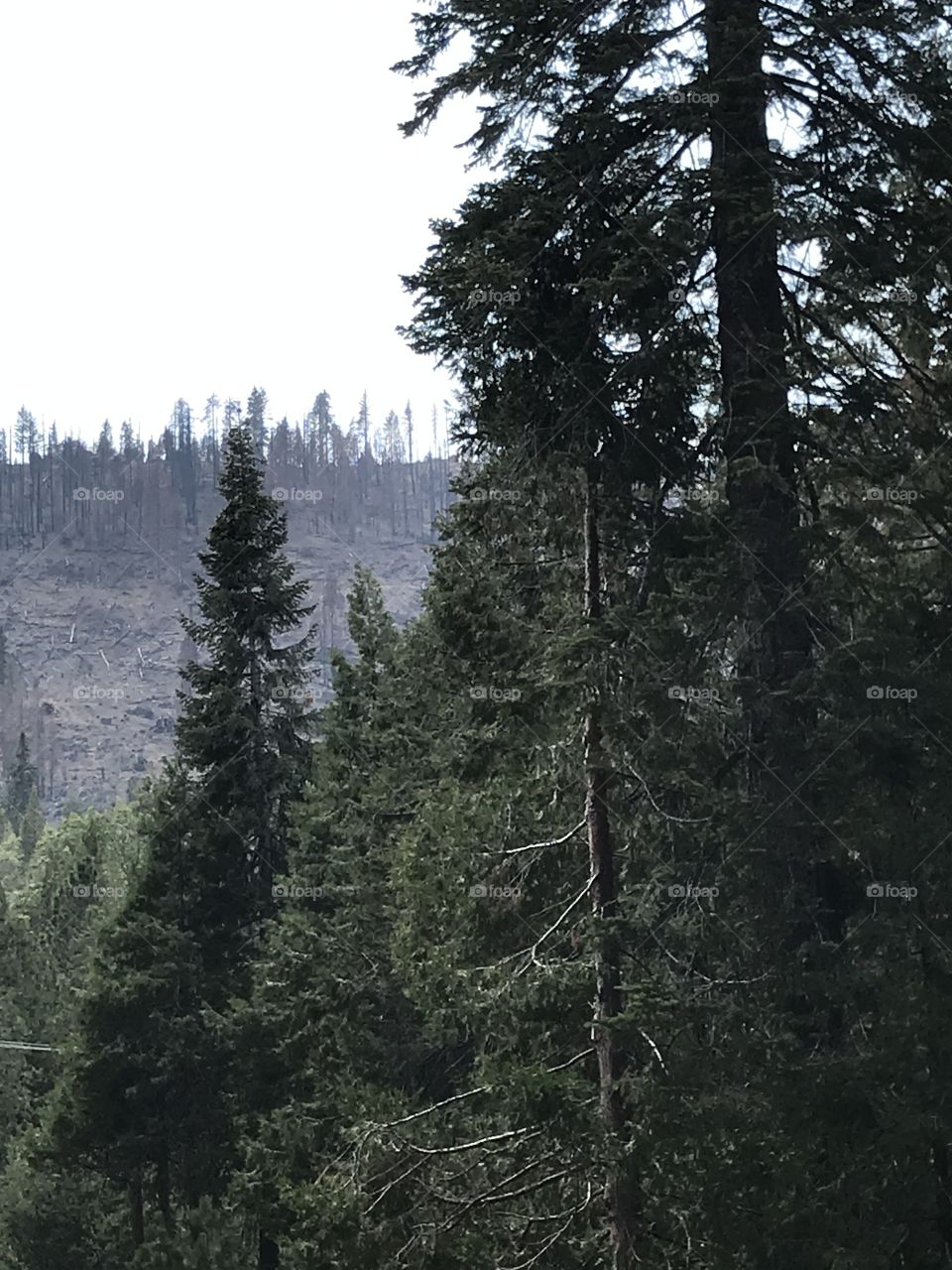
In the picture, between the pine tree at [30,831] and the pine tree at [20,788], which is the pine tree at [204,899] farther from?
the pine tree at [20,788]

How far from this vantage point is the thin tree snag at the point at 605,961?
10062 mm

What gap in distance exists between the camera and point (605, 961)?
10570 millimetres

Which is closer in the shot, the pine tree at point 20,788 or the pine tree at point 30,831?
the pine tree at point 30,831

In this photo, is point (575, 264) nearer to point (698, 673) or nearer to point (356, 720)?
point (698, 673)

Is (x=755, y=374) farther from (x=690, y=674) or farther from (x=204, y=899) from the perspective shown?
(x=204, y=899)

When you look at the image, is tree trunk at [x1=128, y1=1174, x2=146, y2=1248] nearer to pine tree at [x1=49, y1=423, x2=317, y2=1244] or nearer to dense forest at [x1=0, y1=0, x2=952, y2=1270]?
pine tree at [x1=49, y1=423, x2=317, y2=1244]

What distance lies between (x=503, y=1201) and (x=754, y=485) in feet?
18.2

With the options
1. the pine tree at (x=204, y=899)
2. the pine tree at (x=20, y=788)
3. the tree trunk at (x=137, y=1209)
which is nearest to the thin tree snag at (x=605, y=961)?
the pine tree at (x=204, y=899)

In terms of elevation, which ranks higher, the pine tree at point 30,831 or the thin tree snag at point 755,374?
the thin tree snag at point 755,374

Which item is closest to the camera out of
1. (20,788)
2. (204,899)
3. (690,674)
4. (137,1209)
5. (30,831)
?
(690,674)

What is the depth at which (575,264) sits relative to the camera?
1102 cm

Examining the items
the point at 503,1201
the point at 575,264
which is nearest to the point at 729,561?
the point at 575,264

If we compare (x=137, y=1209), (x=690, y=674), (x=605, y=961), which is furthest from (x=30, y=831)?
(x=690, y=674)

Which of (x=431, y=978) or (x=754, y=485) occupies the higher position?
(x=754, y=485)
